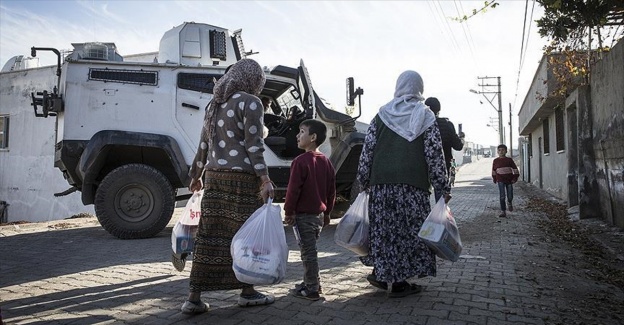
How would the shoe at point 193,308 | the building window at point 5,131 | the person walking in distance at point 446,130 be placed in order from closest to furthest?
1. the shoe at point 193,308
2. the person walking in distance at point 446,130
3. the building window at point 5,131

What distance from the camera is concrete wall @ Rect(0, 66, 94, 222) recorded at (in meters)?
16.5

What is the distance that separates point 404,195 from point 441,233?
1.44ft

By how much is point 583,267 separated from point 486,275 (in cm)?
148

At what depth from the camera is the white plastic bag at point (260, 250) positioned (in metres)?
2.93

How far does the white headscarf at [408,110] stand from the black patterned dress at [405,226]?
10cm

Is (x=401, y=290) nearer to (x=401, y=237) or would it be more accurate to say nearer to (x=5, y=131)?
(x=401, y=237)

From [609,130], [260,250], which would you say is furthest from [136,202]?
[609,130]

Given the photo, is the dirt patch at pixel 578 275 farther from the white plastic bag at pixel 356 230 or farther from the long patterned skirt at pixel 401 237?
the white plastic bag at pixel 356 230

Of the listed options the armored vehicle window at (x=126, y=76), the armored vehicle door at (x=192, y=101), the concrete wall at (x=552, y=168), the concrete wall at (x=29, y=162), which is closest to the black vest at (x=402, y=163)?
the armored vehicle door at (x=192, y=101)

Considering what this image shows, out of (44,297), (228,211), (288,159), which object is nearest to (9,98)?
(288,159)

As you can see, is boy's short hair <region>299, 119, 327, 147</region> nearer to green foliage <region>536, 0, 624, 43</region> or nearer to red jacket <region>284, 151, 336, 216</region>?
red jacket <region>284, 151, 336, 216</region>

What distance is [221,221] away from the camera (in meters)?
3.21

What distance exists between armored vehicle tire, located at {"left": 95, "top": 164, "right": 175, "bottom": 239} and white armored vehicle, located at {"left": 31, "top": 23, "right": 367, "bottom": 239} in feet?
0.04

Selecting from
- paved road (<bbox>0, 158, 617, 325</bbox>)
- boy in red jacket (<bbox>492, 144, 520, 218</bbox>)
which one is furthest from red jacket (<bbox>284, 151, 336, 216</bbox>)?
boy in red jacket (<bbox>492, 144, 520, 218</bbox>)
